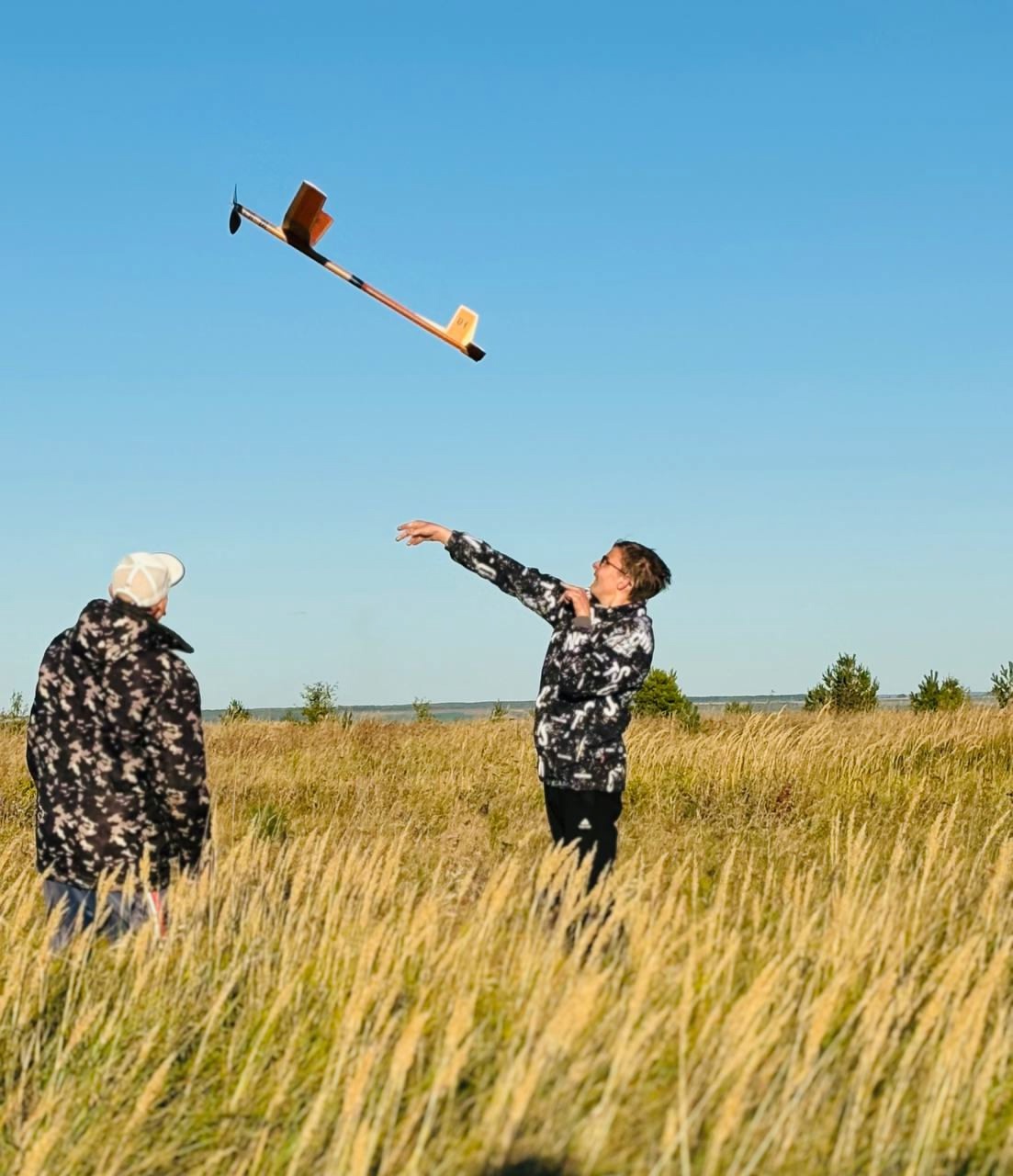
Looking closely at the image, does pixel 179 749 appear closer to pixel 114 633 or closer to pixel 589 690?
pixel 114 633

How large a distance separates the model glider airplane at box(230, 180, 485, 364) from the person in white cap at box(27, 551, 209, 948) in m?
6.10

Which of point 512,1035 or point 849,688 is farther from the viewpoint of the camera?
point 849,688

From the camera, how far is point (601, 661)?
614 centimetres

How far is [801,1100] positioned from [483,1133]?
784 mm

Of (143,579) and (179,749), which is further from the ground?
(143,579)

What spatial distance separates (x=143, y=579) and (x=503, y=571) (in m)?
1.93

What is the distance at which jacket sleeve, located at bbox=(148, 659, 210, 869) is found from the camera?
4.92m

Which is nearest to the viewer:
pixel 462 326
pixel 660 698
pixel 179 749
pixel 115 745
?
pixel 179 749

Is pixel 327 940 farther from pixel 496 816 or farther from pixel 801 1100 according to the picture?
pixel 496 816

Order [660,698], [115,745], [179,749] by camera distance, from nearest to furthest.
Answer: [179,749] → [115,745] → [660,698]

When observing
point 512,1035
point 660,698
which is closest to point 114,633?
point 512,1035

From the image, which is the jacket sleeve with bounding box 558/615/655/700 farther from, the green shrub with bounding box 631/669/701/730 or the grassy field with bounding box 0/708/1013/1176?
the green shrub with bounding box 631/669/701/730

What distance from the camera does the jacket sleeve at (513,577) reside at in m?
6.30

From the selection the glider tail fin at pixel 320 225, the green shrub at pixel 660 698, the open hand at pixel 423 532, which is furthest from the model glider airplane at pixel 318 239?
the green shrub at pixel 660 698
